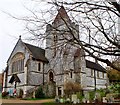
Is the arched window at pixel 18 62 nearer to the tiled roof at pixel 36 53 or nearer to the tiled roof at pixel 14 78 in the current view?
the tiled roof at pixel 14 78

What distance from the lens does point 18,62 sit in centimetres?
3719

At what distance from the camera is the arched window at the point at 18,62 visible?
1435 inches

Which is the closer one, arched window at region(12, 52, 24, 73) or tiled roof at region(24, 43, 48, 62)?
tiled roof at region(24, 43, 48, 62)

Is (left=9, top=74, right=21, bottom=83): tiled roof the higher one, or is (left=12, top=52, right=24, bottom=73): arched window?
(left=12, top=52, right=24, bottom=73): arched window

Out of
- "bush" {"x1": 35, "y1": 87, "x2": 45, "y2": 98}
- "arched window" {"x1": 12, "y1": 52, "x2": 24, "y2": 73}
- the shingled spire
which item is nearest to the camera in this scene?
the shingled spire

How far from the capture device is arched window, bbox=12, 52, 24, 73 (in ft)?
120

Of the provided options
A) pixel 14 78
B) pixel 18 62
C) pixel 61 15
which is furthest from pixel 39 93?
pixel 61 15

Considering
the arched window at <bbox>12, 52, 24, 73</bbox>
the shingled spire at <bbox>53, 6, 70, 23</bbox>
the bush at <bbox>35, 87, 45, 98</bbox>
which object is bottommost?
the bush at <bbox>35, 87, 45, 98</bbox>

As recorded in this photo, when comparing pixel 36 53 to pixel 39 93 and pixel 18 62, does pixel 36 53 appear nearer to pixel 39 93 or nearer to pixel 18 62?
pixel 18 62

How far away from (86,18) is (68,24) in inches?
20.8

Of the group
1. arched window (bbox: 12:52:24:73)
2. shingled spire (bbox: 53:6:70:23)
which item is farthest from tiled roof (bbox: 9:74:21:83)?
shingled spire (bbox: 53:6:70:23)

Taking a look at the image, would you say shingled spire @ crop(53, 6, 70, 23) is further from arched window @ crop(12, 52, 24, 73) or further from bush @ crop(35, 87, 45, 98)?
arched window @ crop(12, 52, 24, 73)

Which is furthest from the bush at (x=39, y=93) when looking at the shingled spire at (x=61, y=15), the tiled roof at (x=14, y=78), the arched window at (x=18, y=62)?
the shingled spire at (x=61, y=15)

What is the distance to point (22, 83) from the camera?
1371 inches
